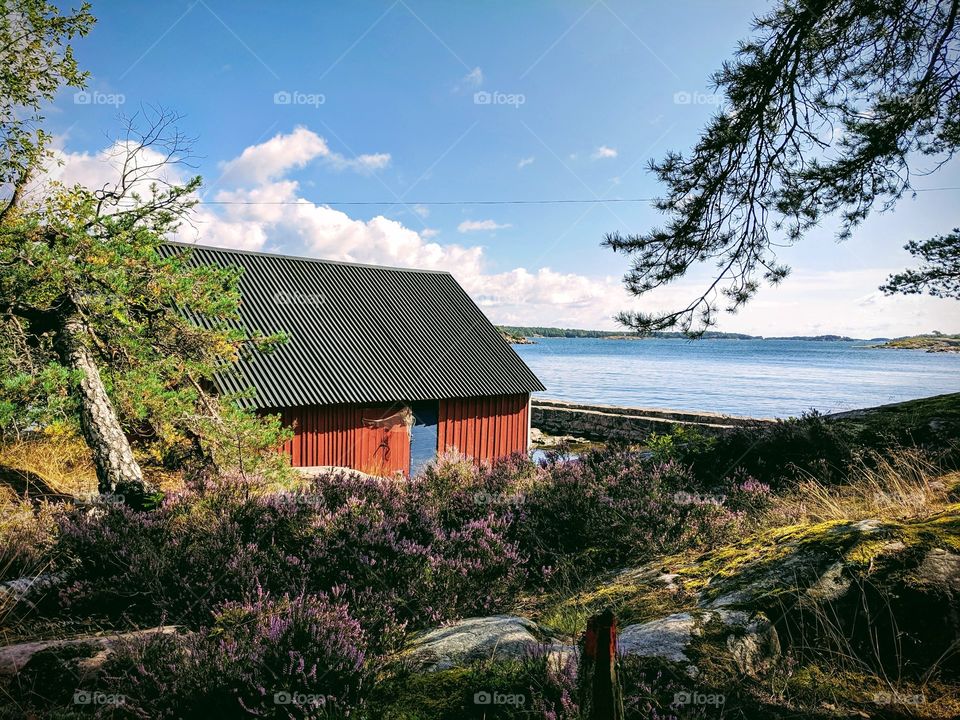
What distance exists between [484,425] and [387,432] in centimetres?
348

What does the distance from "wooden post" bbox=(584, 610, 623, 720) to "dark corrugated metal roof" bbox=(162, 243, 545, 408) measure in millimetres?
13279

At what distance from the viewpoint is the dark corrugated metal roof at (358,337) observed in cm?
1498

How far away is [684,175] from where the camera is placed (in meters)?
6.47

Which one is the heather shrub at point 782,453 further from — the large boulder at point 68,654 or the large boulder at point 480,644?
the large boulder at point 68,654

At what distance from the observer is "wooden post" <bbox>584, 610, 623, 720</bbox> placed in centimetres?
153

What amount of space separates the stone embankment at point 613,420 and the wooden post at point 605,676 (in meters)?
23.4

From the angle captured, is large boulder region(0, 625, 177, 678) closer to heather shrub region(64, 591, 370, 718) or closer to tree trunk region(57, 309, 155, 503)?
heather shrub region(64, 591, 370, 718)

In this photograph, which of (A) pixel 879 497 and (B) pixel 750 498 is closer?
(A) pixel 879 497

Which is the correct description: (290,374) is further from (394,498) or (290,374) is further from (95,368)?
(394,498)

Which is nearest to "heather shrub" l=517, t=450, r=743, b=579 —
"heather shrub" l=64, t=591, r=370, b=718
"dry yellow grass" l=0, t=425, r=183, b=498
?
"heather shrub" l=64, t=591, r=370, b=718

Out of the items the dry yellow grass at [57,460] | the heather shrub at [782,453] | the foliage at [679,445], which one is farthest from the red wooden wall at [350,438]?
the heather shrub at [782,453]

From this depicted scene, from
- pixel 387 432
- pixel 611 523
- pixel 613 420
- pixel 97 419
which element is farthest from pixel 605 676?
pixel 613 420

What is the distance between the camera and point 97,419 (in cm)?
692

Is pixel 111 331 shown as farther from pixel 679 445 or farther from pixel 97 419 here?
pixel 679 445
